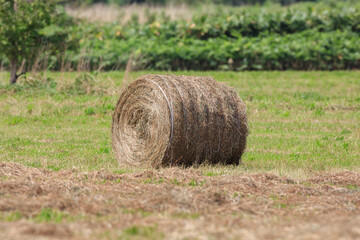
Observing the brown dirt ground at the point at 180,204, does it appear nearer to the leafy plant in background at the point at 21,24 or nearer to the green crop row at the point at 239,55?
the leafy plant in background at the point at 21,24

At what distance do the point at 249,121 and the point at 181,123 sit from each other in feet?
20.3

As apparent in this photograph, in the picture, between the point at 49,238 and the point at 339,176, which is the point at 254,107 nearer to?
the point at 339,176

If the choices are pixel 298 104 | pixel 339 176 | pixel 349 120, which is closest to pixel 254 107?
pixel 298 104

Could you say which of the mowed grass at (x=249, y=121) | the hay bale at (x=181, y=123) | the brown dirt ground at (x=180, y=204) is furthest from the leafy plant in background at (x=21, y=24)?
the brown dirt ground at (x=180, y=204)

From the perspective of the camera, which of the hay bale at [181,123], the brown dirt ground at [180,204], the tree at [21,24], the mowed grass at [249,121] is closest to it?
the brown dirt ground at [180,204]

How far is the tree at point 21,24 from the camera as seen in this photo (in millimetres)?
18328

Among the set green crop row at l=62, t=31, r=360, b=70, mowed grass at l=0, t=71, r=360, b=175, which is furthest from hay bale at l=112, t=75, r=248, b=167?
green crop row at l=62, t=31, r=360, b=70

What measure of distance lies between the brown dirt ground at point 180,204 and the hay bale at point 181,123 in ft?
2.24

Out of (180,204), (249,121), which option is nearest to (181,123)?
(180,204)

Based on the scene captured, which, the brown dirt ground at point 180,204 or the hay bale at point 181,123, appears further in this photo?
the hay bale at point 181,123

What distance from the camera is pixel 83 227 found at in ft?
19.7

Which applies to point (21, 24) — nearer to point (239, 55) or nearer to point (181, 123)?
point (239, 55)

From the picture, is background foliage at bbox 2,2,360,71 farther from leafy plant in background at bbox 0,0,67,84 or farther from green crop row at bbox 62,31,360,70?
leafy plant in background at bbox 0,0,67,84

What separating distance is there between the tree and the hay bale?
335 inches
